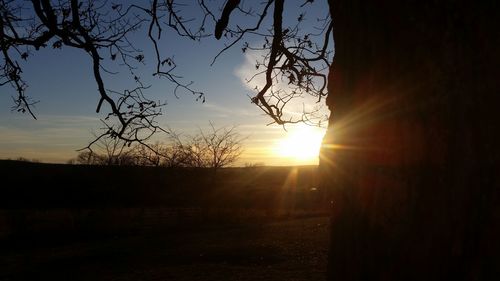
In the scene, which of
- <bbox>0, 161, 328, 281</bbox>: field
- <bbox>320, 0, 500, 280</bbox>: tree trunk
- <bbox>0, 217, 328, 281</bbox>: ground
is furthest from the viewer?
<bbox>0, 161, 328, 281</bbox>: field

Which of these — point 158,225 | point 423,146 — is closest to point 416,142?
point 423,146

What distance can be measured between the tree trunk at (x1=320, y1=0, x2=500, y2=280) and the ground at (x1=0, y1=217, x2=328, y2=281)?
25.5 ft

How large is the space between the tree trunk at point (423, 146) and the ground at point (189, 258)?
25.5 ft

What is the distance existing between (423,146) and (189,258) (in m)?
11.2

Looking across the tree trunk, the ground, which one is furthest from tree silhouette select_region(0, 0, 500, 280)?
the ground

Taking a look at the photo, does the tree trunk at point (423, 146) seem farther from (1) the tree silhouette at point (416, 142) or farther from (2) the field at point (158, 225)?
(2) the field at point (158, 225)

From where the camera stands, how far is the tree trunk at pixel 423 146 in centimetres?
126

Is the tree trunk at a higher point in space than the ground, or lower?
higher

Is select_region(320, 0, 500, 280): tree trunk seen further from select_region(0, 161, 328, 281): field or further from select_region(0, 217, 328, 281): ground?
select_region(0, 217, 328, 281): ground

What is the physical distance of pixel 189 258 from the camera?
1204 centimetres

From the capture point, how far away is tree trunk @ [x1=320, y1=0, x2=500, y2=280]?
1262 mm

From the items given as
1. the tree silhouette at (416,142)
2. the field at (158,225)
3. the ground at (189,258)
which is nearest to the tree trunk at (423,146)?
the tree silhouette at (416,142)

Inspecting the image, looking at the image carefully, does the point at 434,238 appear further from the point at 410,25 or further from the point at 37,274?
the point at 37,274

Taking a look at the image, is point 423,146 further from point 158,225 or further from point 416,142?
point 158,225
